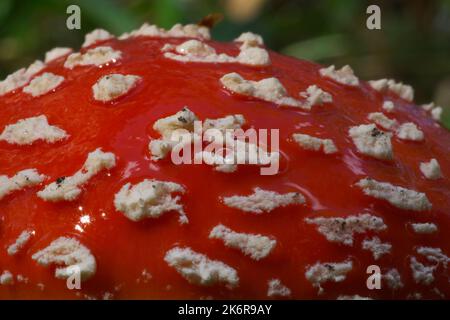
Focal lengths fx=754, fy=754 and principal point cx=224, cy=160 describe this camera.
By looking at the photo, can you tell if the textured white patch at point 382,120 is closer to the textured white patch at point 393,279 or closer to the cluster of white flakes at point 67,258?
the textured white patch at point 393,279

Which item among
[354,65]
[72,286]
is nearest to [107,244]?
[72,286]

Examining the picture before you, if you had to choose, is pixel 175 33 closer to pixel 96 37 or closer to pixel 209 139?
pixel 96 37

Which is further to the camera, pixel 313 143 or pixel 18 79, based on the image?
pixel 18 79

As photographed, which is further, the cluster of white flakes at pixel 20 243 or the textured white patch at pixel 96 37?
the textured white patch at pixel 96 37

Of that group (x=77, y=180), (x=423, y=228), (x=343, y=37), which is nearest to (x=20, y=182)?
(x=77, y=180)

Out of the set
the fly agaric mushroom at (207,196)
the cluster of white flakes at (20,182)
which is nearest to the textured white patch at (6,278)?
the fly agaric mushroom at (207,196)

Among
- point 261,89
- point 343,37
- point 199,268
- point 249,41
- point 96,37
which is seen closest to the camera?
point 199,268
